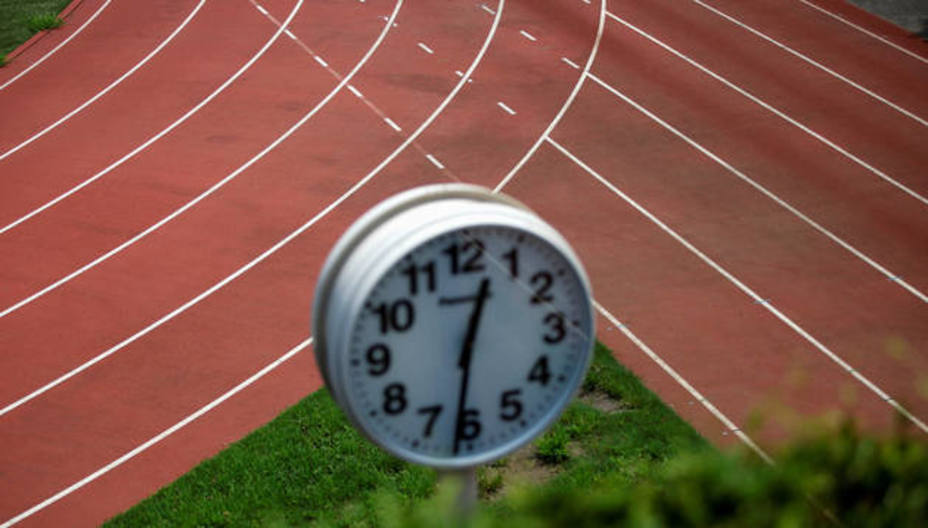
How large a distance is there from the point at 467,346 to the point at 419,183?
885 cm

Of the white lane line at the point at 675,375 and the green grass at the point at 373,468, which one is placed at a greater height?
the green grass at the point at 373,468

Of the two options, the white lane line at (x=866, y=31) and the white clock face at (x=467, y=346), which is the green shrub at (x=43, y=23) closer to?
the white lane line at (x=866, y=31)

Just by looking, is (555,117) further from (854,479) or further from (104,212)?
(854,479)

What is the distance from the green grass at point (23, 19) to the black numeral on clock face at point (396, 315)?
1628 centimetres

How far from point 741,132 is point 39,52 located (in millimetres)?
11728

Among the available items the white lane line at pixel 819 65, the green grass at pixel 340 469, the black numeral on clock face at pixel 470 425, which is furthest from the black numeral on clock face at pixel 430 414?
the white lane line at pixel 819 65

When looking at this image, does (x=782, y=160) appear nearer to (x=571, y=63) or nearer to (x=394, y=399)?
(x=571, y=63)

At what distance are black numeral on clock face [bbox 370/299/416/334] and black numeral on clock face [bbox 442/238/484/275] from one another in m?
0.21

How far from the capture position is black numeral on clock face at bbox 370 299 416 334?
381 centimetres

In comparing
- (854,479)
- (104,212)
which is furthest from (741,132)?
(854,479)

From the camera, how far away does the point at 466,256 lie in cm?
387

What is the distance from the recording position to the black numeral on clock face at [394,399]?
12.8 ft

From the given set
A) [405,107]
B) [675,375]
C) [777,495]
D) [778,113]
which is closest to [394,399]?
[777,495]

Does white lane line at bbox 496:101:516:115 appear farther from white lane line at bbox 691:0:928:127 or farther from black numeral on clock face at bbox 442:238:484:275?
black numeral on clock face at bbox 442:238:484:275
